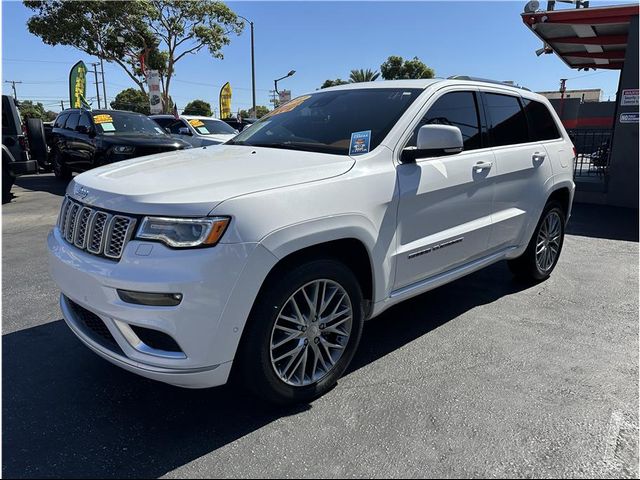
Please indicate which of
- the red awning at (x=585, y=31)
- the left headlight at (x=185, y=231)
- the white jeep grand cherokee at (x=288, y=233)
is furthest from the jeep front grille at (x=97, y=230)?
the red awning at (x=585, y=31)

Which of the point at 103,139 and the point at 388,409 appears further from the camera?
the point at 103,139

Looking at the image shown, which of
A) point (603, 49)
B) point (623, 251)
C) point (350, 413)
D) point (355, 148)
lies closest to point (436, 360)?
point (350, 413)

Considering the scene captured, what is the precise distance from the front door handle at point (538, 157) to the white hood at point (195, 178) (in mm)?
2260

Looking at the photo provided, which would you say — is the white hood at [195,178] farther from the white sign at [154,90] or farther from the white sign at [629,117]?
the white sign at [154,90]

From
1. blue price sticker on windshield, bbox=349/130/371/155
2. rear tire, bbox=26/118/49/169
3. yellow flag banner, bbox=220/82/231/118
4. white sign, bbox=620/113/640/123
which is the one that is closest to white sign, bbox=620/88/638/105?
white sign, bbox=620/113/640/123

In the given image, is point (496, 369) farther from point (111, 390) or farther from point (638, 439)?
point (111, 390)

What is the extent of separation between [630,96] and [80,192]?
1040 cm

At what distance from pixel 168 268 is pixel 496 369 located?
2228mm

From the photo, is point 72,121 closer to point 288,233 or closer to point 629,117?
point 288,233

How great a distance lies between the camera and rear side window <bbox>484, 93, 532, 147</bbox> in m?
4.03

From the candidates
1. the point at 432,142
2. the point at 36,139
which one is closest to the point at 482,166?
the point at 432,142

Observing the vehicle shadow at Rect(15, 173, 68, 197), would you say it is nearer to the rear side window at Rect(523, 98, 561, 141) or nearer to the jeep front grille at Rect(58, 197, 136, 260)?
the jeep front grille at Rect(58, 197, 136, 260)

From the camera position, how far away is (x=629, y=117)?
963 centimetres

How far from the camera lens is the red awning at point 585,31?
970cm
